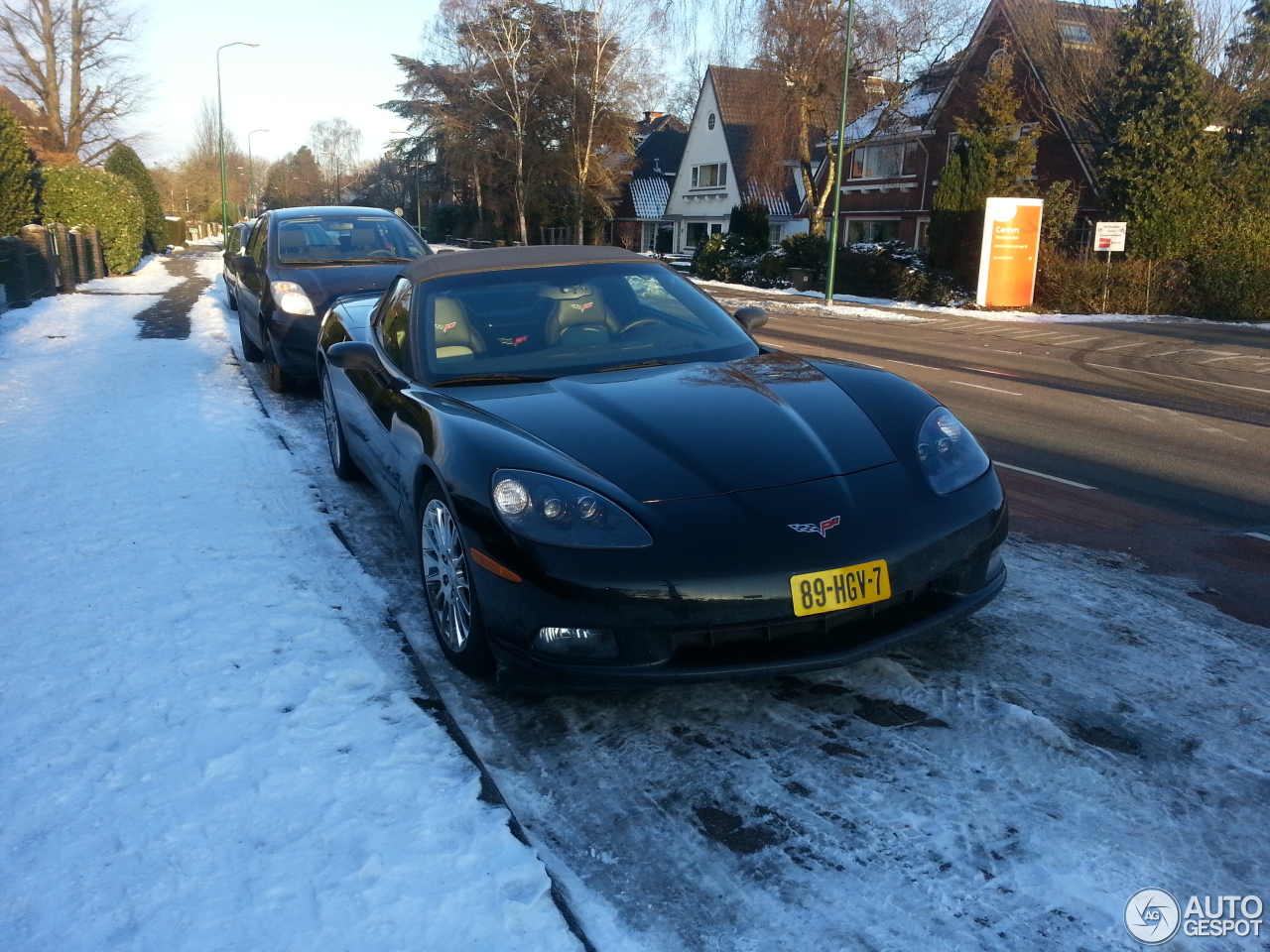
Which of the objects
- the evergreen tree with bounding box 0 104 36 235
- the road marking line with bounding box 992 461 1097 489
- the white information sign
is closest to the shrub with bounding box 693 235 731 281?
the white information sign

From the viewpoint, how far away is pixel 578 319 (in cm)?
450

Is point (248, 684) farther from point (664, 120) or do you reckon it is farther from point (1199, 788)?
point (664, 120)

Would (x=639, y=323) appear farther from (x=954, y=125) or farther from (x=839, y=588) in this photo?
(x=954, y=125)

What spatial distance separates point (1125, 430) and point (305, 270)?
749cm

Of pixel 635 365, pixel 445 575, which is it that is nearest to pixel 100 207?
pixel 635 365

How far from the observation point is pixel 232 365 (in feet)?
36.0

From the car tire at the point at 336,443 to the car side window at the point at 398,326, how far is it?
1.04 m

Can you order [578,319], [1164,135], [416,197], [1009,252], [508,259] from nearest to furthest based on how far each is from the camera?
[578,319]
[508,259]
[1164,135]
[1009,252]
[416,197]

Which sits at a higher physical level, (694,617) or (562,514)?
(562,514)

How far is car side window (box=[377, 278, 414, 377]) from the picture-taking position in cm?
443

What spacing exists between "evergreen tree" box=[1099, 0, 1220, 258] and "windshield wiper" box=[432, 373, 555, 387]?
2429 centimetres

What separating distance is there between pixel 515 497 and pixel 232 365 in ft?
29.2

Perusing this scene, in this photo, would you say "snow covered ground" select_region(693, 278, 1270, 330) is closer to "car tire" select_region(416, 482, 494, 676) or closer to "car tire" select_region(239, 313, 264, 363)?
"car tire" select_region(239, 313, 264, 363)

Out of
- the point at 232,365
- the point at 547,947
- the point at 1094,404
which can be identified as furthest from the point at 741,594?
the point at 232,365
